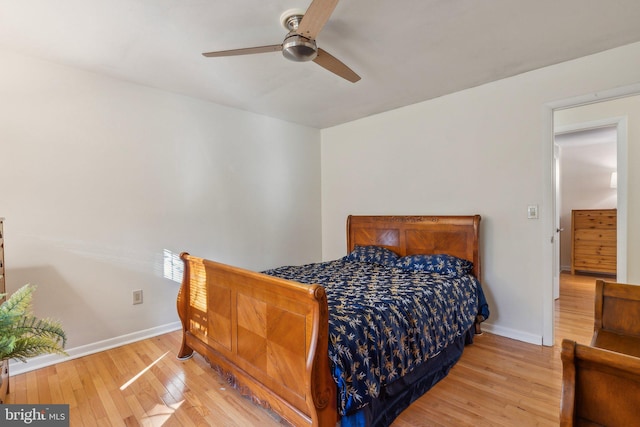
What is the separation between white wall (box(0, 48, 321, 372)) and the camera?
7.75 ft

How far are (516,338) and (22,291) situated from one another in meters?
3.56

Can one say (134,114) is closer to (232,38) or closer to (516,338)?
(232,38)

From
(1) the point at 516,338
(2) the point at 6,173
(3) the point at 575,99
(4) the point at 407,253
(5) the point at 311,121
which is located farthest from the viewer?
(5) the point at 311,121

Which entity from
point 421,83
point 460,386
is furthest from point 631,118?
point 460,386

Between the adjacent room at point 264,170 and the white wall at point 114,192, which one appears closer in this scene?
the adjacent room at point 264,170

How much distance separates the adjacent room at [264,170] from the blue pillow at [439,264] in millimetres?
34

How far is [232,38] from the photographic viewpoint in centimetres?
212

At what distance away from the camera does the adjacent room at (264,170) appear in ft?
6.13

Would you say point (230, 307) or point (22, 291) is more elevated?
point (22, 291)

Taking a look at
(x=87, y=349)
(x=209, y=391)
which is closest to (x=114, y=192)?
(x=87, y=349)

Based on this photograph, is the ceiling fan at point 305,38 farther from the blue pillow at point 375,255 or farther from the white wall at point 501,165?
the blue pillow at point 375,255

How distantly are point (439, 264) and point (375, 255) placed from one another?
72 cm

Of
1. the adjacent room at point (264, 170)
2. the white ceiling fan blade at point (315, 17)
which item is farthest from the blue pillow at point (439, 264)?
the white ceiling fan blade at point (315, 17)

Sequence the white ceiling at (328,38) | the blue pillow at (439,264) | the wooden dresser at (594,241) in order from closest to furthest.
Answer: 1. the white ceiling at (328,38)
2. the blue pillow at (439,264)
3. the wooden dresser at (594,241)
